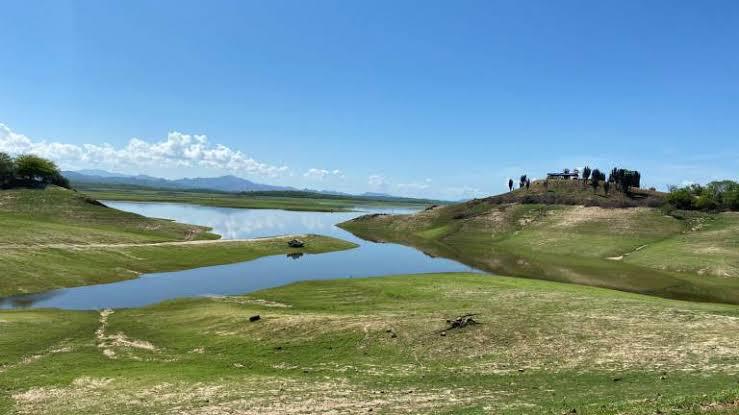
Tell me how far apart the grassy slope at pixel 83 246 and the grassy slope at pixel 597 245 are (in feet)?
153

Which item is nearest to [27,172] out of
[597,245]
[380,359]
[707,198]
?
[380,359]

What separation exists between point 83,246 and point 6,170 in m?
102

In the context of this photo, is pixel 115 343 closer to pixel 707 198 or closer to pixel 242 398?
pixel 242 398

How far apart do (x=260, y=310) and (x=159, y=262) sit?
4654 cm

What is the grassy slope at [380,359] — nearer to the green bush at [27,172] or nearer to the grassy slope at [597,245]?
the grassy slope at [597,245]

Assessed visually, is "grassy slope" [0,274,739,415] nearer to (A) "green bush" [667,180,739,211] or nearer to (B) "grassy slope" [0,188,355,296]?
(B) "grassy slope" [0,188,355,296]

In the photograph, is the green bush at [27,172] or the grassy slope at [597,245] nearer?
the grassy slope at [597,245]

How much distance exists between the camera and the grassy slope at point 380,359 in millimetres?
26359

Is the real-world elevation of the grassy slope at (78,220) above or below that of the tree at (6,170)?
below

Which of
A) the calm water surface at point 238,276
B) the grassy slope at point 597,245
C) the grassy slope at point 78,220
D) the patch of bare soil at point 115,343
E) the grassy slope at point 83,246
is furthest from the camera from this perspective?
the grassy slope at point 78,220

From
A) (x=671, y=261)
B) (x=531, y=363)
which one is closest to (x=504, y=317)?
(x=531, y=363)

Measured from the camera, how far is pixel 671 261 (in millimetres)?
109188

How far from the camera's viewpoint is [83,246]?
295 feet

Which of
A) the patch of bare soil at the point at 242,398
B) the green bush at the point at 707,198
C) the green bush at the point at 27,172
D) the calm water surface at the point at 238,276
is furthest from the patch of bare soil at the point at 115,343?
the green bush at the point at 707,198
